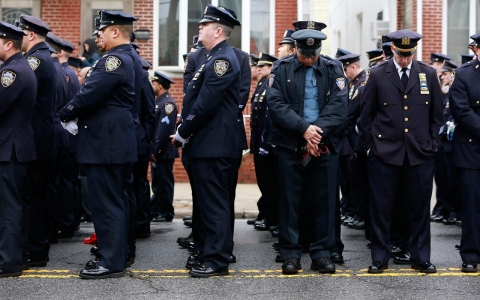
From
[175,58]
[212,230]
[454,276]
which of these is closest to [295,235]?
[212,230]

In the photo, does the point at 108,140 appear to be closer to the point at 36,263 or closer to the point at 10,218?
the point at 10,218

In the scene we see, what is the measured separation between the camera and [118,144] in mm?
7965

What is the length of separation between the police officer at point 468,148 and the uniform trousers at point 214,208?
89.3 inches

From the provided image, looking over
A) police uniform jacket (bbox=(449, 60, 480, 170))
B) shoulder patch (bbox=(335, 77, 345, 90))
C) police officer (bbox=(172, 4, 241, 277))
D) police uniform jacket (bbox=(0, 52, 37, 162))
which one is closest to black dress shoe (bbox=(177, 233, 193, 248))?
police officer (bbox=(172, 4, 241, 277))


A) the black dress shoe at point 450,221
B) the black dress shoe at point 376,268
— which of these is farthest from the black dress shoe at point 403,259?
the black dress shoe at point 450,221

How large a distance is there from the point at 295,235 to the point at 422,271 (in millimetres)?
1219

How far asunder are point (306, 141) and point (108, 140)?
179cm

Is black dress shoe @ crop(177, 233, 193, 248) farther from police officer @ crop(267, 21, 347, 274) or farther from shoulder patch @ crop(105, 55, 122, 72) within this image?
shoulder patch @ crop(105, 55, 122, 72)

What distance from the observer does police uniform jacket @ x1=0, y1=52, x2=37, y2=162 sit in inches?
312

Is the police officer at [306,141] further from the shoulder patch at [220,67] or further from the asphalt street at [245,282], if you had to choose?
the shoulder patch at [220,67]

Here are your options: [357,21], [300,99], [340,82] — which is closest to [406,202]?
[340,82]

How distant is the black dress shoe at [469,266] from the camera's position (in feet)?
27.5

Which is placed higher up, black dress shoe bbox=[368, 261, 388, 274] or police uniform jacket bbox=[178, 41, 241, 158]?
police uniform jacket bbox=[178, 41, 241, 158]

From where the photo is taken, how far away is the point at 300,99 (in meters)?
8.35
